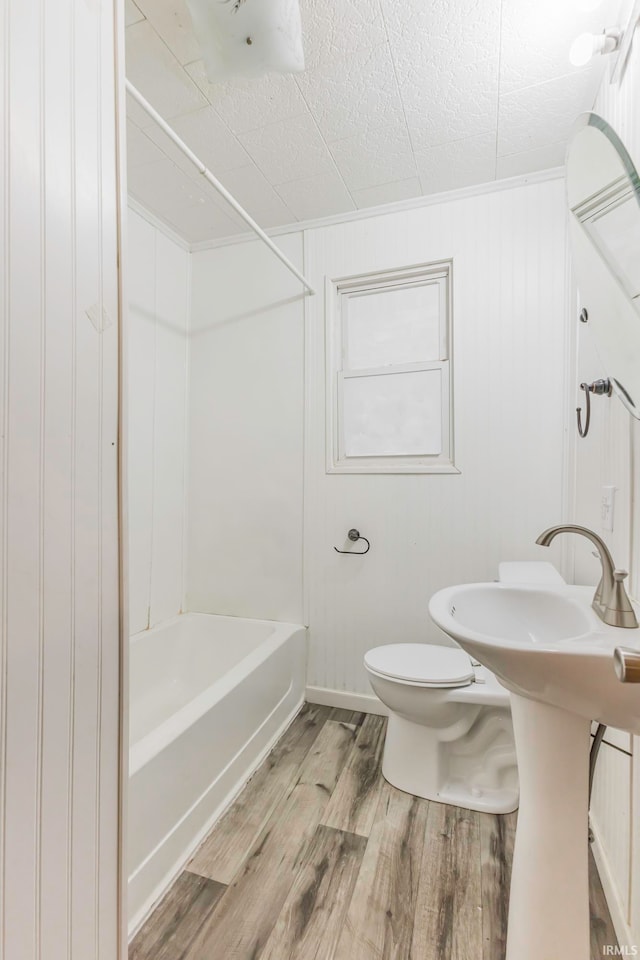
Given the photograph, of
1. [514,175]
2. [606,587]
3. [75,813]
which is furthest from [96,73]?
[514,175]

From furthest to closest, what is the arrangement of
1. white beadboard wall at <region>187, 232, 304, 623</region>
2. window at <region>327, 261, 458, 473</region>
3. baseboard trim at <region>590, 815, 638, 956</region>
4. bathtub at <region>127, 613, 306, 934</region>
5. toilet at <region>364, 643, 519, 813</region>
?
white beadboard wall at <region>187, 232, 304, 623</region>
window at <region>327, 261, 458, 473</region>
toilet at <region>364, 643, 519, 813</region>
bathtub at <region>127, 613, 306, 934</region>
baseboard trim at <region>590, 815, 638, 956</region>

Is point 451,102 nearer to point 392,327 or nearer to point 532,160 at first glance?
point 532,160

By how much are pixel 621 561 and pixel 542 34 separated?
1.52 metres

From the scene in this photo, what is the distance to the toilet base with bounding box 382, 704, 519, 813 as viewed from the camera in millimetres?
1452

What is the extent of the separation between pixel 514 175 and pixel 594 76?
18.2 inches

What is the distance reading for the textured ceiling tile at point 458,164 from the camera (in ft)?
5.26

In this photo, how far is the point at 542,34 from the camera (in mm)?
1188

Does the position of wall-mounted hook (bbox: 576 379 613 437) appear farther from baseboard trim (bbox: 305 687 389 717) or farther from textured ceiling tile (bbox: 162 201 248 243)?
textured ceiling tile (bbox: 162 201 248 243)

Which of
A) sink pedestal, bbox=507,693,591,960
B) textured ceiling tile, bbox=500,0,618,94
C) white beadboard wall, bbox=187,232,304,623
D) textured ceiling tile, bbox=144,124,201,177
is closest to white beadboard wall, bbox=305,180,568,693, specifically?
white beadboard wall, bbox=187,232,304,623

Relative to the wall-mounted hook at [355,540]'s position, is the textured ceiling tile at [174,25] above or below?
above

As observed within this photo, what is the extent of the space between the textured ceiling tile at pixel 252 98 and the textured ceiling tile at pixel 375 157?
0.25 m

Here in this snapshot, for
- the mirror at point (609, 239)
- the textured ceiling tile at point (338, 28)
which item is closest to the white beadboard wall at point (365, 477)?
the mirror at point (609, 239)

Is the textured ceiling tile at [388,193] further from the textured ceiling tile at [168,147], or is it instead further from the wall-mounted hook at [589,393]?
the wall-mounted hook at [589,393]

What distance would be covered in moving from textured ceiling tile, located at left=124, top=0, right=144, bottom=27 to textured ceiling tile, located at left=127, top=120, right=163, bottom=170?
0.37 meters
